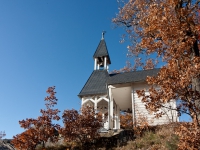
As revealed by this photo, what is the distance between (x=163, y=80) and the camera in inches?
235

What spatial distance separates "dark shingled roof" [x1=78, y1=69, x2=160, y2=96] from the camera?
1430cm

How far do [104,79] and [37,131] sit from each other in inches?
324

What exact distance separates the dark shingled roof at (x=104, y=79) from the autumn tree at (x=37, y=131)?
467 cm

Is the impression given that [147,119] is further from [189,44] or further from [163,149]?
[189,44]

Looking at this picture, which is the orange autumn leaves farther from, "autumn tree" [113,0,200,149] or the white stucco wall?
"autumn tree" [113,0,200,149]

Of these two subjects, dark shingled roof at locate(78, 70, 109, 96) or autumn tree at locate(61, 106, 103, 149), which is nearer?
autumn tree at locate(61, 106, 103, 149)

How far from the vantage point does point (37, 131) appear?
11359mm

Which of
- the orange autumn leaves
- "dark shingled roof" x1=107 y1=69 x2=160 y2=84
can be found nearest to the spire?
"dark shingled roof" x1=107 y1=69 x2=160 y2=84

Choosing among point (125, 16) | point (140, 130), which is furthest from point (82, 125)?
point (125, 16)

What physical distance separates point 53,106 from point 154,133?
589 cm

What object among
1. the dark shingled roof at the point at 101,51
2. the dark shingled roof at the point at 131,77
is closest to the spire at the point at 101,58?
the dark shingled roof at the point at 101,51

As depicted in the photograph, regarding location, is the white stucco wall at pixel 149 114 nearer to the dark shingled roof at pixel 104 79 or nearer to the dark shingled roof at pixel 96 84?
the dark shingled roof at pixel 104 79

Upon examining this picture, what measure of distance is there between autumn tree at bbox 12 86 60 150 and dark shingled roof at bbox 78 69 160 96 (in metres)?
4.67

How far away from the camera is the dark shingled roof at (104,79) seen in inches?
563
